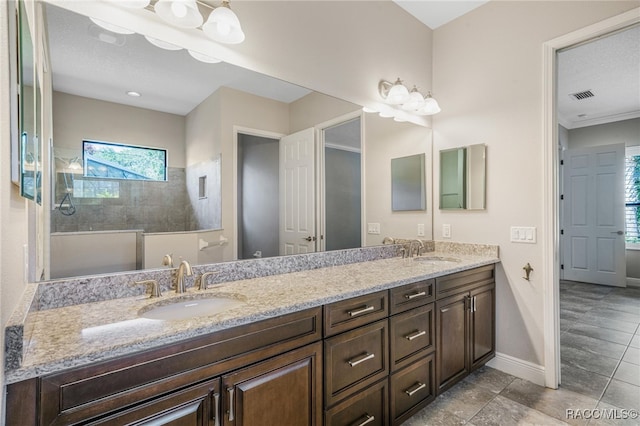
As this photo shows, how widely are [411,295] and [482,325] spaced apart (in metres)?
0.99

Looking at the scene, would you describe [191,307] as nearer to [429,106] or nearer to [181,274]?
[181,274]

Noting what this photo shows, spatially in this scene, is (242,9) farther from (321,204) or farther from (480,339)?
(480,339)

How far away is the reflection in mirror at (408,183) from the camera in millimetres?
2705

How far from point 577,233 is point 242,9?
20.1 feet

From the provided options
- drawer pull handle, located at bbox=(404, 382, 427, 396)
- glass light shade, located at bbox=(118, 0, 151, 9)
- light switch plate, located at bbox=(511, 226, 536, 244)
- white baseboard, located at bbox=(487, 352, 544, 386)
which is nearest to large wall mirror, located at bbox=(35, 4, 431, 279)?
glass light shade, located at bbox=(118, 0, 151, 9)

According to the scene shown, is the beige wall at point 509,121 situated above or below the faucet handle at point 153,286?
above

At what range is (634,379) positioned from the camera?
7.36 feet

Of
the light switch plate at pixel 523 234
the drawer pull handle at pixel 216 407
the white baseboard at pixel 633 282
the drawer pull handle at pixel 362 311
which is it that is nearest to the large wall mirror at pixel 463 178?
the light switch plate at pixel 523 234

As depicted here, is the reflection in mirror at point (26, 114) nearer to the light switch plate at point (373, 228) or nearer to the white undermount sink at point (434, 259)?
the light switch plate at point (373, 228)

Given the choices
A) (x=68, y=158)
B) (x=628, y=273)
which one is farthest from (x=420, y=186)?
(x=628, y=273)

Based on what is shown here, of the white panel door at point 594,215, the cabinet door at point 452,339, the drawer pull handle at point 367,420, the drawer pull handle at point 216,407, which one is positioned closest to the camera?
the drawer pull handle at point 216,407

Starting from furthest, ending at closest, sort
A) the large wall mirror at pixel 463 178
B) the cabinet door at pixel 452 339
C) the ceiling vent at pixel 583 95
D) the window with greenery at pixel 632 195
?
the window with greenery at pixel 632 195 < the ceiling vent at pixel 583 95 < the large wall mirror at pixel 463 178 < the cabinet door at pixel 452 339

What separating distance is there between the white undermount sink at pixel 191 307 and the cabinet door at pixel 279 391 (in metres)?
0.27

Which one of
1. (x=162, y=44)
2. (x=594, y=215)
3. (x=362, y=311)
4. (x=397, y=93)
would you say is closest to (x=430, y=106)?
(x=397, y=93)
